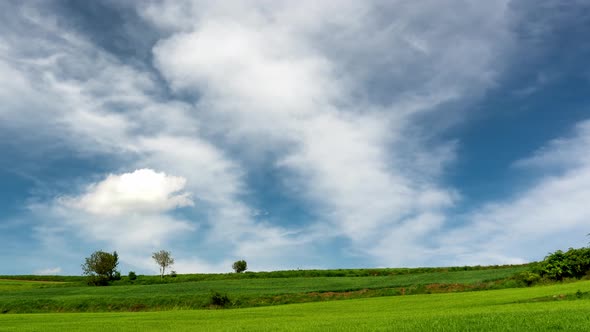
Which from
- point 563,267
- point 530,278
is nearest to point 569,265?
point 563,267

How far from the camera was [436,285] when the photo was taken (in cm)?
6831

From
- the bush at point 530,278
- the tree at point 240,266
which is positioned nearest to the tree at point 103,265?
the tree at point 240,266

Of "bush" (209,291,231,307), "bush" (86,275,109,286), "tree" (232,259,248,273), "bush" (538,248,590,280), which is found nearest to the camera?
"bush" (538,248,590,280)

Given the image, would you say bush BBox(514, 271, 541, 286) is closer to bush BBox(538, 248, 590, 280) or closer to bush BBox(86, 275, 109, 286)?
bush BBox(538, 248, 590, 280)

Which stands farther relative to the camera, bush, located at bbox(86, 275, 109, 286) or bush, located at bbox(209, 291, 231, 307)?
bush, located at bbox(86, 275, 109, 286)

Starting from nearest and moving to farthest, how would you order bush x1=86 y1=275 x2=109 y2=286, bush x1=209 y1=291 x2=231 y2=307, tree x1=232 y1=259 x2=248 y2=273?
bush x1=209 y1=291 x2=231 y2=307 → bush x1=86 y1=275 x2=109 y2=286 → tree x1=232 y1=259 x2=248 y2=273

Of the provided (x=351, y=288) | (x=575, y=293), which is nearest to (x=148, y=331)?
(x=575, y=293)

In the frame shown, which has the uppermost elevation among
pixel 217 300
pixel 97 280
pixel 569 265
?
pixel 97 280

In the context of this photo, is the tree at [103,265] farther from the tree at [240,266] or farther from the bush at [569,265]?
the bush at [569,265]

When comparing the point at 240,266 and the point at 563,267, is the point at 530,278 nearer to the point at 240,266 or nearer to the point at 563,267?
the point at 563,267

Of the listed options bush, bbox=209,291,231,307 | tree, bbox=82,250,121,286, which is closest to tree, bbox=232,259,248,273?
tree, bbox=82,250,121,286

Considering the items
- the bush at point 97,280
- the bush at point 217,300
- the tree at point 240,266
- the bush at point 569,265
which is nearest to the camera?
the bush at point 569,265

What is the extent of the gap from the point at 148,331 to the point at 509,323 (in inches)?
762

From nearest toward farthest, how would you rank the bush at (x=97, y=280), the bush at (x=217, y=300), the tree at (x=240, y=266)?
the bush at (x=217, y=300)
the bush at (x=97, y=280)
the tree at (x=240, y=266)
